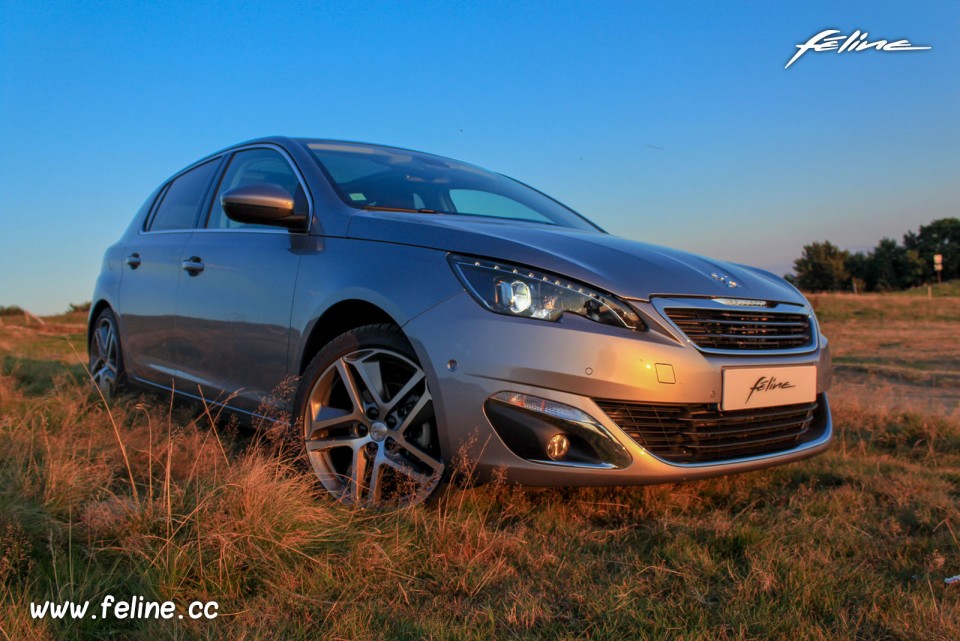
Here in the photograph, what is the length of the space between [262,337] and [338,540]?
4.31 ft

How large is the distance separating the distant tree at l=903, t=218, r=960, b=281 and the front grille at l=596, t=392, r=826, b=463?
57.4 metres

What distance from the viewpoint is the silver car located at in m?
2.31

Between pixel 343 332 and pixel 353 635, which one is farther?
pixel 343 332

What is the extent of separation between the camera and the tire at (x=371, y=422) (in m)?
2.48

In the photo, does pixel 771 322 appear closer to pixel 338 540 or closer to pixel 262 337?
pixel 338 540

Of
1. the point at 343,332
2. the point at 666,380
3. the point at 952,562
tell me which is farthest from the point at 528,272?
the point at 952,562

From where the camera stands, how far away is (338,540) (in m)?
2.13

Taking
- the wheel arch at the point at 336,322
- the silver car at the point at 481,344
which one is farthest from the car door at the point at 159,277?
the wheel arch at the point at 336,322

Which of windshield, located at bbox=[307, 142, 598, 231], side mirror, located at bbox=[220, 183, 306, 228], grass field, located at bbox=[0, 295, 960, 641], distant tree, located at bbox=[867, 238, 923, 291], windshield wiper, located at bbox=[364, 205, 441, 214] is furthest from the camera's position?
distant tree, located at bbox=[867, 238, 923, 291]

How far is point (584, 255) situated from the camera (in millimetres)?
2580

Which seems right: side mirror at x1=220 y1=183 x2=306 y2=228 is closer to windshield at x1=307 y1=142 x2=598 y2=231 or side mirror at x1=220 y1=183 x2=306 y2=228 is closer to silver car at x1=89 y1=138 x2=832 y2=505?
silver car at x1=89 y1=138 x2=832 y2=505

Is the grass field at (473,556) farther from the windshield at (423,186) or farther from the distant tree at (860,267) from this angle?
the distant tree at (860,267)

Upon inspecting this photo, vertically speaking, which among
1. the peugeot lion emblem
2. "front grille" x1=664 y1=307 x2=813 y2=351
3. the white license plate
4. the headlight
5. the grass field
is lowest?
the grass field

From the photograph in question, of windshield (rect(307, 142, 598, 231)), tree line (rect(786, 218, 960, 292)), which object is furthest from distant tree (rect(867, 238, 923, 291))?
windshield (rect(307, 142, 598, 231))
